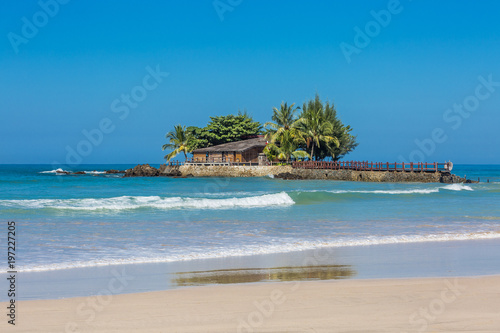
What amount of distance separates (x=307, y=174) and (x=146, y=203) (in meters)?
38.3

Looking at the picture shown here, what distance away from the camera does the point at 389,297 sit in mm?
6777

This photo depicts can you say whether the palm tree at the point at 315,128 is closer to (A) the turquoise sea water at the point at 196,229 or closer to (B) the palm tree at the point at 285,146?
(B) the palm tree at the point at 285,146

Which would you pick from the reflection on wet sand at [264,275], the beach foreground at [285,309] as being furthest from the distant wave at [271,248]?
the beach foreground at [285,309]

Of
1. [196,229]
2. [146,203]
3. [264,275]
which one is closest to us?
[264,275]

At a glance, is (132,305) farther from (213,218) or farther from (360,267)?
(213,218)

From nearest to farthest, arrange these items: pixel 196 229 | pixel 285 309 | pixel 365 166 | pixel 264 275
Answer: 1. pixel 285 309
2. pixel 264 275
3. pixel 196 229
4. pixel 365 166

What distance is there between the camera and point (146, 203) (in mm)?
→ 26234

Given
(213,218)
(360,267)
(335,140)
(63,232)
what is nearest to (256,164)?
(335,140)

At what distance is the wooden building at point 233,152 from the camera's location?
6844cm

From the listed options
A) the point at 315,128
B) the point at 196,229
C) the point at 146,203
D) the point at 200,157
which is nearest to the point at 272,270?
the point at 196,229

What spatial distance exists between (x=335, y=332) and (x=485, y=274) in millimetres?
4655

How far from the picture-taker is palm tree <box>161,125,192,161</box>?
2953 inches

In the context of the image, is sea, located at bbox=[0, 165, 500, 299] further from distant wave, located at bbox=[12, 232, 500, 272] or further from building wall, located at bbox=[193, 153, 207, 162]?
building wall, located at bbox=[193, 153, 207, 162]

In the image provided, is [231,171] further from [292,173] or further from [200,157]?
[292,173]
